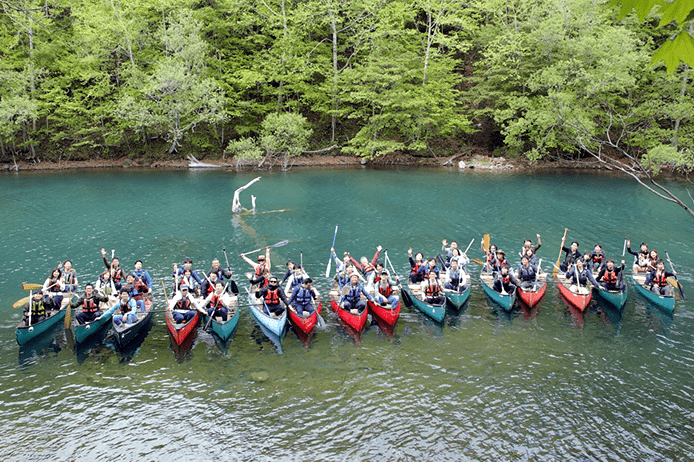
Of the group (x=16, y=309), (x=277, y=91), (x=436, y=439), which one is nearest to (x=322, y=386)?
(x=436, y=439)

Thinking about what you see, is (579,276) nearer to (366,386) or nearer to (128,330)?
(366,386)

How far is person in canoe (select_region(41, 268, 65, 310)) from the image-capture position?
1415cm

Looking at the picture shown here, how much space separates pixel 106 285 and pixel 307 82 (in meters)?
42.8

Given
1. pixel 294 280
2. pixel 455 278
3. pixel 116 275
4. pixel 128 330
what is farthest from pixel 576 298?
pixel 116 275

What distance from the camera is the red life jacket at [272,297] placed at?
563 inches

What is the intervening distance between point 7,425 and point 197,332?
16.8 feet

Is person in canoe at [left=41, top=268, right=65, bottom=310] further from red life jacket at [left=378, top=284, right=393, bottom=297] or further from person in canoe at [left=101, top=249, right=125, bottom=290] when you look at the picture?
red life jacket at [left=378, top=284, right=393, bottom=297]

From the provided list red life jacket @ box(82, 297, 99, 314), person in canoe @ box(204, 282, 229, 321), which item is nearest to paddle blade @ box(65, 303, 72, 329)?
red life jacket @ box(82, 297, 99, 314)

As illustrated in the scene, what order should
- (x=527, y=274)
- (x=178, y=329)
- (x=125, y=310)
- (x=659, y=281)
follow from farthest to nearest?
(x=527, y=274) → (x=659, y=281) → (x=125, y=310) → (x=178, y=329)

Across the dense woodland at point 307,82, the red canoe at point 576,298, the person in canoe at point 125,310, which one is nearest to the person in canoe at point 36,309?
the person in canoe at point 125,310

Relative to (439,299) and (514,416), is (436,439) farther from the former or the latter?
(439,299)

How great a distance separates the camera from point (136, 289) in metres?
15.2

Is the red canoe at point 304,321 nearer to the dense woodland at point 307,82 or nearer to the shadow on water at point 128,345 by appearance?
the shadow on water at point 128,345

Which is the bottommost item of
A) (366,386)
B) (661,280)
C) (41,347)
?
(366,386)
